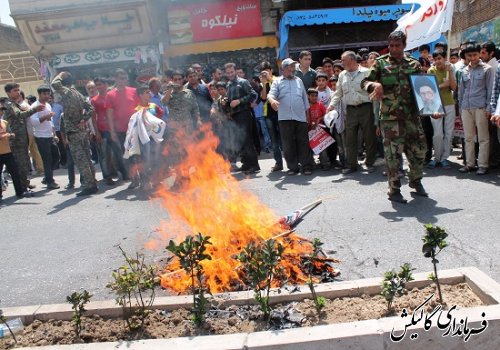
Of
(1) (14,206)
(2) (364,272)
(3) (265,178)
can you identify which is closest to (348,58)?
(3) (265,178)

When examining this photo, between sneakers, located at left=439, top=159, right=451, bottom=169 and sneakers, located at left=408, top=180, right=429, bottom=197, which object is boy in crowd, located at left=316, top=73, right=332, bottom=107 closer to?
sneakers, located at left=439, top=159, right=451, bottom=169

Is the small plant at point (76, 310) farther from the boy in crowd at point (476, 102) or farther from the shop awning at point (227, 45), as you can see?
the shop awning at point (227, 45)

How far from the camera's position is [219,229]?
4191 millimetres

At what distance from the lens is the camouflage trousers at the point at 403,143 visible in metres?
5.43

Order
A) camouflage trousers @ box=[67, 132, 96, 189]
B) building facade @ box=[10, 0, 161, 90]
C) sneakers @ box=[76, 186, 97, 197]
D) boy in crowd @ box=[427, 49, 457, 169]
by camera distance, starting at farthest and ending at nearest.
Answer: building facade @ box=[10, 0, 161, 90] → sneakers @ box=[76, 186, 97, 197] → camouflage trousers @ box=[67, 132, 96, 189] → boy in crowd @ box=[427, 49, 457, 169]

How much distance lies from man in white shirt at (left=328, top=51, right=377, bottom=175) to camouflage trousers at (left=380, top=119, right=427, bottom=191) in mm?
1754

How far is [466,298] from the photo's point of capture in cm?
294

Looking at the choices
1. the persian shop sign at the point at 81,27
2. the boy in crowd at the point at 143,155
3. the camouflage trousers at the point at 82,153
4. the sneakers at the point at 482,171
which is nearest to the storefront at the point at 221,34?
the persian shop sign at the point at 81,27

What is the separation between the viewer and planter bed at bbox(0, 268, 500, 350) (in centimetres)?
255

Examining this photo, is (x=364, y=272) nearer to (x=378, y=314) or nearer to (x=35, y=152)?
(x=378, y=314)

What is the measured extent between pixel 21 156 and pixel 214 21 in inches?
377

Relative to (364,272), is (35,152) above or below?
above

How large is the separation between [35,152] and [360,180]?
8474mm

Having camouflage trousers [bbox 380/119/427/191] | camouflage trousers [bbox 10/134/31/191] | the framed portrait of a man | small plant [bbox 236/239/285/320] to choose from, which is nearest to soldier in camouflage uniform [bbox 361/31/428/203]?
camouflage trousers [bbox 380/119/427/191]
